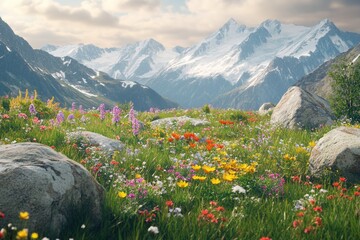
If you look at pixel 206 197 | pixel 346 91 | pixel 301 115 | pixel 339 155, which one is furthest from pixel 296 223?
pixel 346 91

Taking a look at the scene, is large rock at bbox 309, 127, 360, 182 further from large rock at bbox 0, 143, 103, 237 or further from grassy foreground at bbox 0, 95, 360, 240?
large rock at bbox 0, 143, 103, 237

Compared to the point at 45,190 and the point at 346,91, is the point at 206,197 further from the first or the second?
the point at 346,91

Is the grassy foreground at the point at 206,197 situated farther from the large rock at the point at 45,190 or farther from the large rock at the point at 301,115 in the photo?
the large rock at the point at 301,115

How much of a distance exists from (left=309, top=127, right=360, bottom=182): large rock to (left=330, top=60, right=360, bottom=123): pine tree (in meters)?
9.19

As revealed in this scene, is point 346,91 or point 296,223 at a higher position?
point 346,91

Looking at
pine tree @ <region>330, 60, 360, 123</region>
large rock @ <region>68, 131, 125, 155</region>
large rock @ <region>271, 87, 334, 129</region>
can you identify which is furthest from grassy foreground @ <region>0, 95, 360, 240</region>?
pine tree @ <region>330, 60, 360, 123</region>

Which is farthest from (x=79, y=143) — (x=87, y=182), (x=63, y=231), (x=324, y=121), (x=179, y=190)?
(x=324, y=121)

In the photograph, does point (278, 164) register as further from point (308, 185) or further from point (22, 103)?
point (22, 103)

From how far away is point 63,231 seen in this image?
4.01m

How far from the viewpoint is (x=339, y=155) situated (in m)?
7.43

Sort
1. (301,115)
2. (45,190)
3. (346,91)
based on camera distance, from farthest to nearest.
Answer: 1. (346,91)
2. (301,115)
3. (45,190)

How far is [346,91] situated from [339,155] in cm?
1102

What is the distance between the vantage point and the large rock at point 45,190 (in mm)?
3738

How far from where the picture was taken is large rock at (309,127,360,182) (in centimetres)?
727
